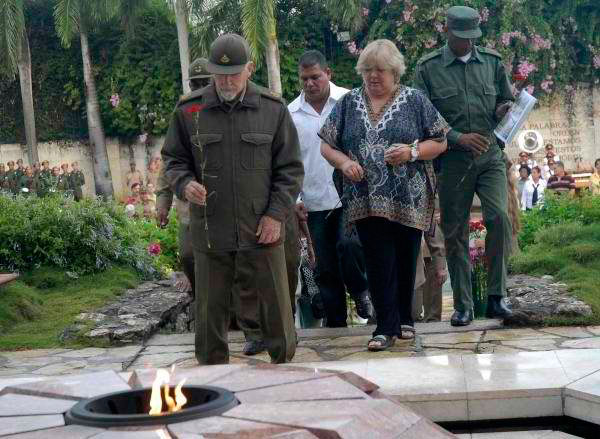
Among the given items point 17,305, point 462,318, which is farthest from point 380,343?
point 17,305

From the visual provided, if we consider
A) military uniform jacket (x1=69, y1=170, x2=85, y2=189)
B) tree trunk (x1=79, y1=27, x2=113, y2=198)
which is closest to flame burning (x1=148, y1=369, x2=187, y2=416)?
military uniform jacket (x1=69, y1=170, x2=85, y2=189)

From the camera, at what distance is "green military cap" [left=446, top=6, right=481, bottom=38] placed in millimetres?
7551

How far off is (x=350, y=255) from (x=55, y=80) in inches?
1098

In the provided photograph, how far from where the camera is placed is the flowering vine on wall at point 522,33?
29.1 meters

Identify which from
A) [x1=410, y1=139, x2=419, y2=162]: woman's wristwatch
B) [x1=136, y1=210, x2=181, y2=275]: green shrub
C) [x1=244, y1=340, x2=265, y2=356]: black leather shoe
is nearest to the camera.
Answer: [x1=410, y1=139, x2=419, y2=162]: woman's wristwatch

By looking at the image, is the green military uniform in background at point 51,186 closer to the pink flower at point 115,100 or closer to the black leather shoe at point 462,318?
the black leather shoe at point 462,318

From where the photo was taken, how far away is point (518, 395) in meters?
5.02

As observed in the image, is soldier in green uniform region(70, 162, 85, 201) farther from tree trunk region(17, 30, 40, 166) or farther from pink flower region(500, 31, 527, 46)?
pink flower region(500, 31, 527, 46)

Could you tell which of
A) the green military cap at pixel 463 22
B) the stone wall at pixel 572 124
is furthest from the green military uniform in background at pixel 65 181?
the green military cap at pixel 463 22

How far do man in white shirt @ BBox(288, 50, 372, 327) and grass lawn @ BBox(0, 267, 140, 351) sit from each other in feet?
5.84

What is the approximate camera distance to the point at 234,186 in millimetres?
6184

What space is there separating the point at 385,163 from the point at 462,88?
1076mm

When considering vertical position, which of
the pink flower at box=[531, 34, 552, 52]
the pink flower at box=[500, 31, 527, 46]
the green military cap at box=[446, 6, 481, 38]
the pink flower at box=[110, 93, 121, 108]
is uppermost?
the pink flower at box=[500, 31, 527, 46]

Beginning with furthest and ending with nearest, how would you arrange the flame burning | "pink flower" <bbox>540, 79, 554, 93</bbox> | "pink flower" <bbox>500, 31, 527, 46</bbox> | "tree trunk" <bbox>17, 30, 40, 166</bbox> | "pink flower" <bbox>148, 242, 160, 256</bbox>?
"tree trunk" <bbox>17, 30, 40, 166</bbox> < "pink flower" <bbox>540, 79, 554, 93</bbox> < "pink flower" <bbox>500, 31, 527, 46</bbox> < "pink flower" <bbox>148, 242, 160, 256</bbox> < the flame burning
